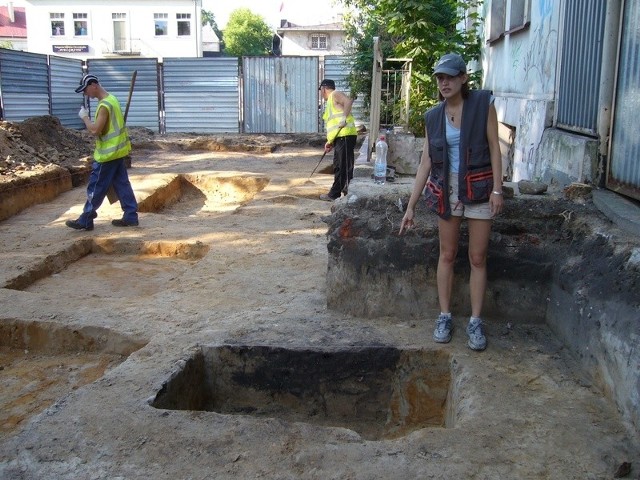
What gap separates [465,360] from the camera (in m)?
3.75

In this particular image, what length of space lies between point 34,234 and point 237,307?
3697mm

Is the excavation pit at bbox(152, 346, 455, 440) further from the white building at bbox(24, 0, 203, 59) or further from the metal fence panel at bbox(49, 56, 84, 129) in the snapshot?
the white building at bbox(24, 0, 203, 59)

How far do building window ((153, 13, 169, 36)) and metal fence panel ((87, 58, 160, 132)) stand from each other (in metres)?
20.3

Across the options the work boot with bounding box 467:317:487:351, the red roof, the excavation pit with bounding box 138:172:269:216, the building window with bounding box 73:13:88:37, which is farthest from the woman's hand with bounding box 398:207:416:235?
the red roof

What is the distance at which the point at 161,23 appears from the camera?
38000 millimetres

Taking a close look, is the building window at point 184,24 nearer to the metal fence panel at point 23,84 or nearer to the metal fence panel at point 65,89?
the metal fence panel at point 65,89

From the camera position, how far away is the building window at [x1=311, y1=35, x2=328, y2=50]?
143 ft

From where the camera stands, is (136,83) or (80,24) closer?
(136,83)

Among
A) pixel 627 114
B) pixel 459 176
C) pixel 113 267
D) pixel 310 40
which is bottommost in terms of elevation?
pixel 113 267

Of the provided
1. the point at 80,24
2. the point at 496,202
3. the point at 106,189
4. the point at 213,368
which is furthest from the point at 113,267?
the point at 80,24

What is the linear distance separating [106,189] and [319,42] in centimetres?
3845

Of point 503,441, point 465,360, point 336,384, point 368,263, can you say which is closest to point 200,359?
point 336,384

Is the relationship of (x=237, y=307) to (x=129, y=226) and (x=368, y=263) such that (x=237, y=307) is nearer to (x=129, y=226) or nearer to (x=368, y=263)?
(x=368, y=263)

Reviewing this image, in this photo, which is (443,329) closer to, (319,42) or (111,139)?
(111,139)
